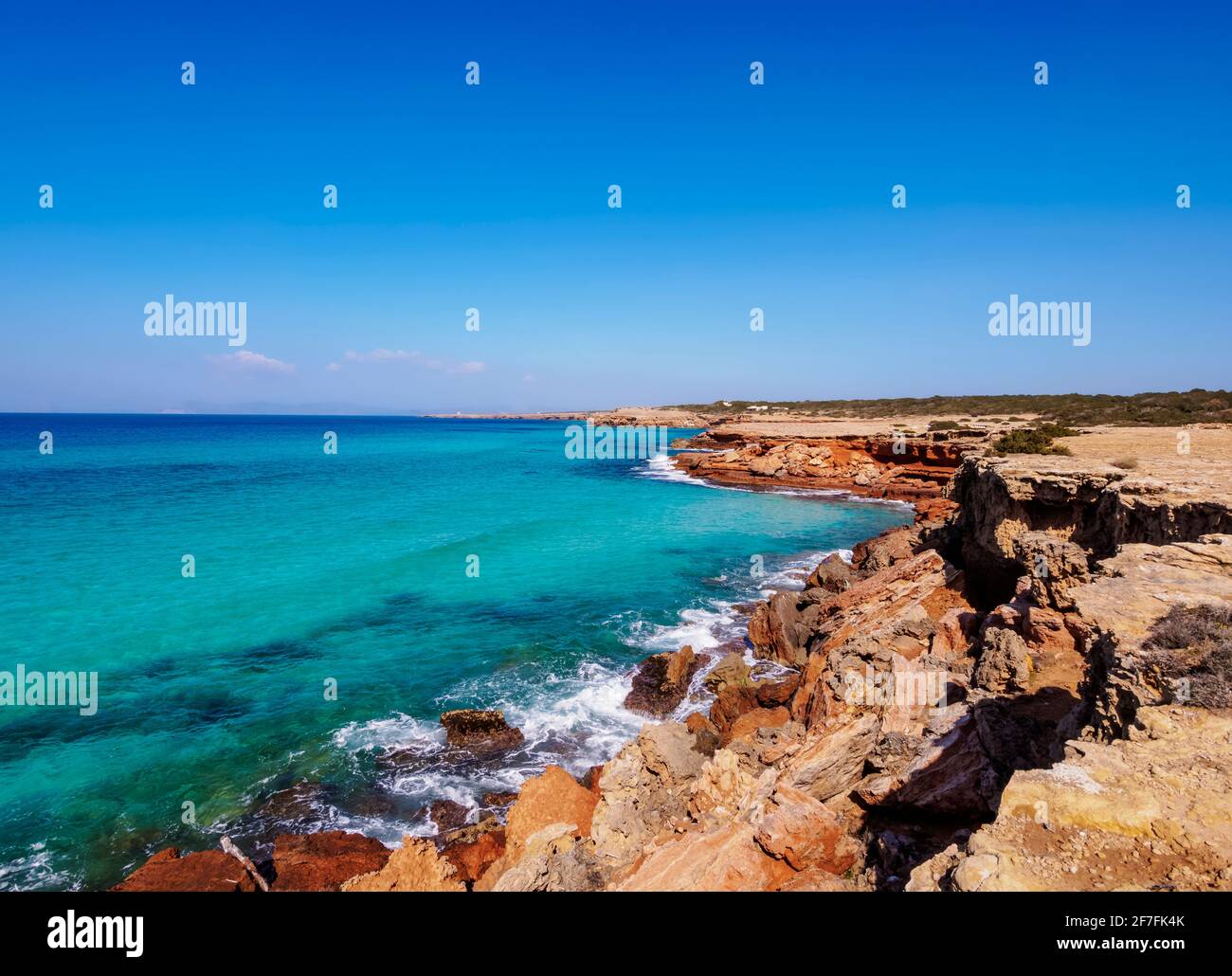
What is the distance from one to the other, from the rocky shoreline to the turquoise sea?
1.69 m

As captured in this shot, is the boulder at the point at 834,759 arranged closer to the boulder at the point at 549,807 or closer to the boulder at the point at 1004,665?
the boulder at the point at 1004,665

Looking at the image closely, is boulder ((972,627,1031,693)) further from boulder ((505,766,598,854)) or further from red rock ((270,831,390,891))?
red rock ((270,831,390,891))

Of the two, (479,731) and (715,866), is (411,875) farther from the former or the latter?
(479,731)

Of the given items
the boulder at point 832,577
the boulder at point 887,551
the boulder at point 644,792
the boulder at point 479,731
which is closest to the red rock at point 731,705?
the boulder at point 644,792

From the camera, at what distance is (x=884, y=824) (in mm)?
7605

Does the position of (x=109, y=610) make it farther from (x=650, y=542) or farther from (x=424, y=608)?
(x=650, y=542)

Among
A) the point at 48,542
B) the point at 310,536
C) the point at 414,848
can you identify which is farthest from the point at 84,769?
the point at 48,542

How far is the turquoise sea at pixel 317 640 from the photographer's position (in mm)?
11727

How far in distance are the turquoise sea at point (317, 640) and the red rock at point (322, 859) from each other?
2.36 ft

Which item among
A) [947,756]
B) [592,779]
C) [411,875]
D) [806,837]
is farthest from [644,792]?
[947,756]

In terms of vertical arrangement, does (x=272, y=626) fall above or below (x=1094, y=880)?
below

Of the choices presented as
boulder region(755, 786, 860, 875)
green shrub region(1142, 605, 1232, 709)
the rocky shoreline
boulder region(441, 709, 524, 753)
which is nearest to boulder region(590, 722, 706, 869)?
the rocky shoreline
